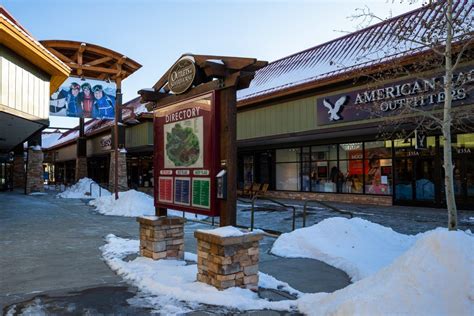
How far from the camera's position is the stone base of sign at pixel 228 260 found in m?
5.51

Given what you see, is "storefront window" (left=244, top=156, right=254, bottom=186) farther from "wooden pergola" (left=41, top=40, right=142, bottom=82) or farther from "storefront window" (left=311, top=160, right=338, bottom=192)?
"wooden pergola" (left=41, top=40, right=142, bottom=82)

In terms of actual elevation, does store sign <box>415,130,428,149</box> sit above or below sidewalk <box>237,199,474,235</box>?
above

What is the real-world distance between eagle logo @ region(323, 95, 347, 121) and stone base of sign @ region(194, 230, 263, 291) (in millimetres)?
12901

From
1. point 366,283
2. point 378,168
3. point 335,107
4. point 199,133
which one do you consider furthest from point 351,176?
point 366,283

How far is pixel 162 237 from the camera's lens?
7.34 meters

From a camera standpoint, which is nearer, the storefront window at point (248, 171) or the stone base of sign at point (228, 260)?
the stone base of sign at point (228, 260)

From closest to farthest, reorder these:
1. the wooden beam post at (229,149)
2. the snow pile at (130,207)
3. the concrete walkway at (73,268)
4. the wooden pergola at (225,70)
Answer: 1. the concrete walkway at (73,268)
2. the wooden pergola at (225,70)
3. the wooden beam post at (229,149)
4. the snow pile at (130,207)

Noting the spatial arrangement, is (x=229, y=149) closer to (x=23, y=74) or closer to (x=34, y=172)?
(x=23, y=74)

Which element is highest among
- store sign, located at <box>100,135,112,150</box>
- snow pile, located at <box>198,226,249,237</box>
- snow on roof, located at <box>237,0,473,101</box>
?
snow on roof, located at <box>237,0,473,101</box>

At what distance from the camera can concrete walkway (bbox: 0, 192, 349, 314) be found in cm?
582

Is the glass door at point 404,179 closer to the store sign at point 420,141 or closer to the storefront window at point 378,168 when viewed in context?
the storefront window at point 378,168

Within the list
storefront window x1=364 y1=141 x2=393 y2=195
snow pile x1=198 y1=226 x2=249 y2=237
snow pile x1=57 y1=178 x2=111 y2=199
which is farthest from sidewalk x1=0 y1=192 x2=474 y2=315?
snow pile x1=57 y1=178 x2=111 y2=199

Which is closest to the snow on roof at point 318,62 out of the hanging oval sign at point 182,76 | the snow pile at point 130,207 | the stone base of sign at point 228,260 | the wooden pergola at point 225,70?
the snow pile at point 130,207

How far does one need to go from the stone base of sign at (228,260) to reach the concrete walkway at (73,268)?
0.63 metres
